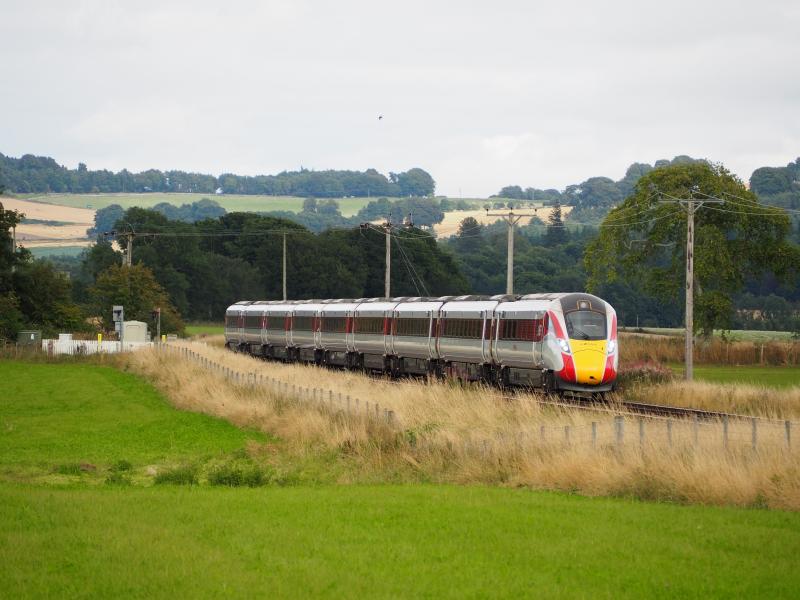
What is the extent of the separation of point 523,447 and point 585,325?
16.3 m

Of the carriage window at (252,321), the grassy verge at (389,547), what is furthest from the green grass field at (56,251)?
the grassy verge at (389,547)

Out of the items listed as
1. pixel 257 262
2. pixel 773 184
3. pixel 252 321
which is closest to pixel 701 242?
pixel 252 321

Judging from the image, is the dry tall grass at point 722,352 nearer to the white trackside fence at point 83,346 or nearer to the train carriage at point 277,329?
the train carriage at point 277,329

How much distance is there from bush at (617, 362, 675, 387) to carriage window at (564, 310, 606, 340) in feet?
16.0

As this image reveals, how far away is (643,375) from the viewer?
135ft

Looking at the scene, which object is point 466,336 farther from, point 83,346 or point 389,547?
point 83,346

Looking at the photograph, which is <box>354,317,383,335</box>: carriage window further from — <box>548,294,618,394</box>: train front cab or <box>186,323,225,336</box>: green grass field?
<box>186,323,225,336</box>: green grass field

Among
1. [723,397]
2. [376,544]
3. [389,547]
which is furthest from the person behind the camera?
[723,397]

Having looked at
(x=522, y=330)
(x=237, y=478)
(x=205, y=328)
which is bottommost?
(x=205, y=328)

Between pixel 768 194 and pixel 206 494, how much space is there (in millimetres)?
178714

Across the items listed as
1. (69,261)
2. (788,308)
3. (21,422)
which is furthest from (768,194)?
(21,422)

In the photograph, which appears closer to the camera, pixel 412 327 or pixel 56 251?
pixel 412 327

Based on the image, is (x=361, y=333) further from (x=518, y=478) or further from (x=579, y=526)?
(x=579, y=526)

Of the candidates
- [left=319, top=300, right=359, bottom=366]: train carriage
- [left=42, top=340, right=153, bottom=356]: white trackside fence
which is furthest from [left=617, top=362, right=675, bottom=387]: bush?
[left=42, top=340, right=153, bottom=356]: white trackside fence
